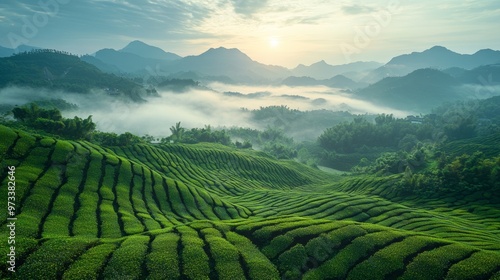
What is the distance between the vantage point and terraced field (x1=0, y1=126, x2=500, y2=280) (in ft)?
77.4

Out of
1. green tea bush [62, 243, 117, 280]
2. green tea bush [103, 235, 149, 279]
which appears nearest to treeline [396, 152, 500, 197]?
green tea bush [103, 235, 149, 279]

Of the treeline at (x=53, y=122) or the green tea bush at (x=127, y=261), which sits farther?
the treeline at (x=53, y=122)

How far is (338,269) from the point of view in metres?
25.2

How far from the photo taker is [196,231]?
30.7 m

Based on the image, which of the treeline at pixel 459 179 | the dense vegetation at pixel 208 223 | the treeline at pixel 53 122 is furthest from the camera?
the treeline at pixel 53 122

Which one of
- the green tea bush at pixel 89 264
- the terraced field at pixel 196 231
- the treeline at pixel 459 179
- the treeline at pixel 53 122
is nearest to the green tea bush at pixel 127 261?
the terraced field at pixel 196 231

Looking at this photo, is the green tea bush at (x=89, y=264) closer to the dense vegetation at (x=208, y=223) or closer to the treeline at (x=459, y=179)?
the dense vegetation at (x=208, y=223)

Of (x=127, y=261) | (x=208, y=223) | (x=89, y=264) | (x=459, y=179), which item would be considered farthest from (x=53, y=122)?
(x=459, y=179)

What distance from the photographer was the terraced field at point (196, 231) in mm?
23594

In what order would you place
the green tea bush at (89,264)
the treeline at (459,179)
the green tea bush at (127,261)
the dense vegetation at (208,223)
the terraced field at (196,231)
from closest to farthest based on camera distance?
the green tea bush at (89,264) → the green tea bush at (127,261) → the terraced field at (196,231) → the dense vegetation at (208,223) → the treeline at (459,179)

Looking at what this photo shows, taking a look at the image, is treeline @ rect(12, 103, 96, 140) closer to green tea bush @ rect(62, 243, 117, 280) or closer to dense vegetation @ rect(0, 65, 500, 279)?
dense vegetation @ rect(0, 65, 500, 279)

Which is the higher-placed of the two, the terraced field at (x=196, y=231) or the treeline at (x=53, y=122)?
the treeline at (x=53, y=122)

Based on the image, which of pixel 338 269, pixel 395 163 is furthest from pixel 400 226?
pixel 395 163

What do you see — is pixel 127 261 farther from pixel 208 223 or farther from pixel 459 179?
pixel 459 179
